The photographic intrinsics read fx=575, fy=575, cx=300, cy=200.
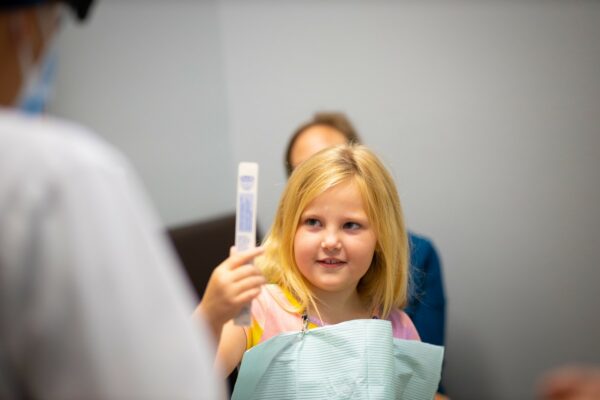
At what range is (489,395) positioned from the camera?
1666mm

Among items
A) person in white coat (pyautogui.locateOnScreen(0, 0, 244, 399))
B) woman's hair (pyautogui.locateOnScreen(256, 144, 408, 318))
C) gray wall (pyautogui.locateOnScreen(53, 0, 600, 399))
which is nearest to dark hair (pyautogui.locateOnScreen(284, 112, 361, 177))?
gray wall (pyautogui.locateOnScreen(53, 0, 600, 399))

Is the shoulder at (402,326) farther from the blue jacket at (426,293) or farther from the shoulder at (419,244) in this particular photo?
the shoulder at (419,244)

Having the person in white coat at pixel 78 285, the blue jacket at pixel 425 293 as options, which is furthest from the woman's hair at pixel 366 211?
the person in white coat at pixel 78 285

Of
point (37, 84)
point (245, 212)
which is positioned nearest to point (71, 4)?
point (37, 84)

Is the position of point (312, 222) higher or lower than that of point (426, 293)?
higher

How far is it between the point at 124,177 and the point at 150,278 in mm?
74

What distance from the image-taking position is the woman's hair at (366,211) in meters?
0.94

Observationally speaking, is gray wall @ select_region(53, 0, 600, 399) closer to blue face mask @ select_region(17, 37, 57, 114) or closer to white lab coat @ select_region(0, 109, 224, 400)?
blue face mask @ select_region(17, 37, 57, 114)

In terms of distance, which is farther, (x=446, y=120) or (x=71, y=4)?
(x=446, y=120)

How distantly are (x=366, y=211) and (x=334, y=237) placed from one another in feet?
0.26

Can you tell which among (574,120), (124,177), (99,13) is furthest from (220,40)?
(124,177)

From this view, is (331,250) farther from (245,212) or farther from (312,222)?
(245,212)

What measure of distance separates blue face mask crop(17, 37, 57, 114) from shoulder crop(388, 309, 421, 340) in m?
0.68

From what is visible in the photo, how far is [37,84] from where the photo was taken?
20.0 inches
